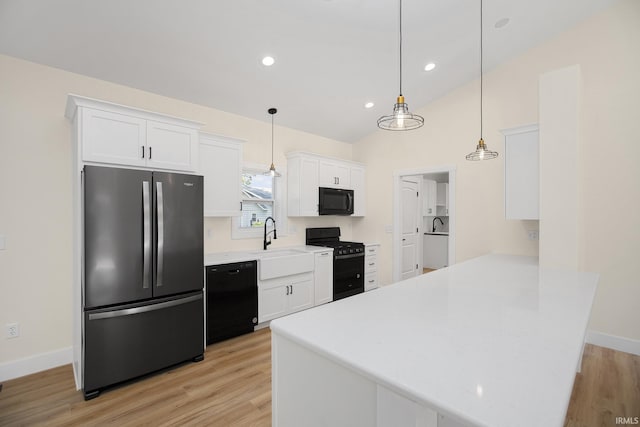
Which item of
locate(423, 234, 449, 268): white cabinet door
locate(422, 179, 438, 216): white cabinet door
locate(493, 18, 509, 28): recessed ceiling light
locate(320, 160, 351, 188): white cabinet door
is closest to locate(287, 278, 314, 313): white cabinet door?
locate(320, 160, 351, 188): white cabinet door

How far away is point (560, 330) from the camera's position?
3.94 ft

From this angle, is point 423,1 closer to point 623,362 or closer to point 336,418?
point 336,418

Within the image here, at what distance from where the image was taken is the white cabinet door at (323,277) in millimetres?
4160

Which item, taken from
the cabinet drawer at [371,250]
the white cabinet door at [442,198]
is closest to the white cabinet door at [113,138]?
the cabinet drawer at [371,250]

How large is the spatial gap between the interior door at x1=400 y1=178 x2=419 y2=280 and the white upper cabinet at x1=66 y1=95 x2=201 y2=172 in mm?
3542

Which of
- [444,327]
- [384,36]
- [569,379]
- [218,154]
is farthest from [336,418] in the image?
[384,36]

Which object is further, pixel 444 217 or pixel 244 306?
pixel 444 217

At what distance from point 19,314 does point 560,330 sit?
3.83m

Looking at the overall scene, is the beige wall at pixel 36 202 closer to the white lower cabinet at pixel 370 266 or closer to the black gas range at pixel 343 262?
the black gas range at pixel 343 262

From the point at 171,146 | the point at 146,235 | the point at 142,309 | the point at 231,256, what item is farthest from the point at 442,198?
the point at 142,309

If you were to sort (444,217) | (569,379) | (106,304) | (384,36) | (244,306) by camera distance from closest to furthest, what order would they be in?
(569,379) < (106,304) < (384,36) < (244,306) < (444,217)

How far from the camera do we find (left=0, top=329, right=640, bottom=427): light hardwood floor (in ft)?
6.64

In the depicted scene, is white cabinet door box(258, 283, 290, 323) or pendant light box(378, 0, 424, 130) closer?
pendant light box(378, 0, 424, 130)

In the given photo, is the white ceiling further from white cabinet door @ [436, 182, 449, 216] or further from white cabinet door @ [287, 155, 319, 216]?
white cabinet door @ [436, 182, 449, 216]
